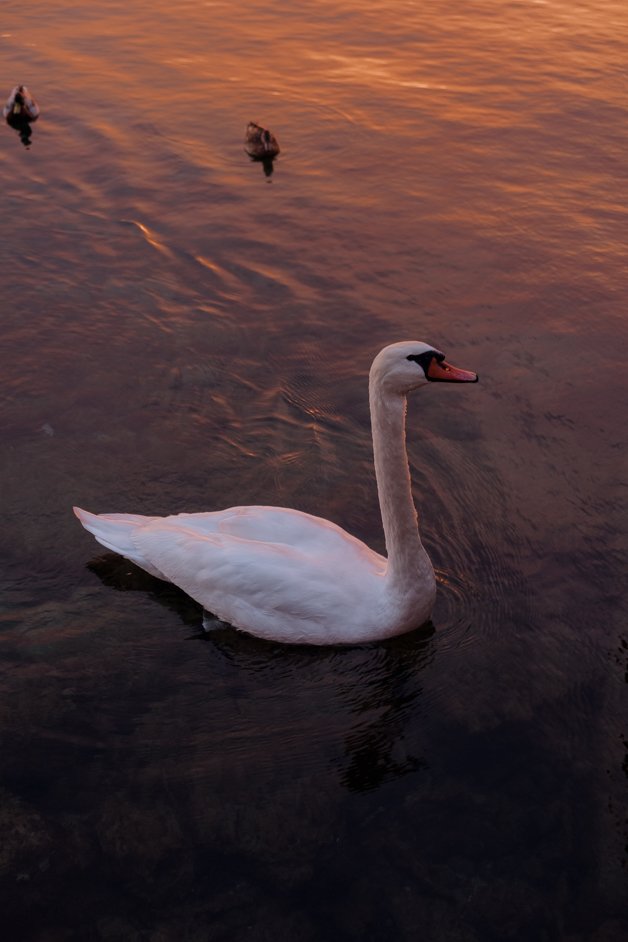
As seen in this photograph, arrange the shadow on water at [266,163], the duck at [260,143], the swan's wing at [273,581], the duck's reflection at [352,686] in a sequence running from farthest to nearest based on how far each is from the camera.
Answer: the shadow on water at [266,163] → the duck at [260,143] → the swan's wing at [273,581] → the duck's reflection at [352,686]

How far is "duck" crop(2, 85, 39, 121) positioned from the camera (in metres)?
14.3

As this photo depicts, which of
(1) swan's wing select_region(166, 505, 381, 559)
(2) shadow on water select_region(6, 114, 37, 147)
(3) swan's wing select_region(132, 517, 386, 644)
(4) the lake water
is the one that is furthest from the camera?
(2) shadow on water select_region(6, 114, 37, 147)

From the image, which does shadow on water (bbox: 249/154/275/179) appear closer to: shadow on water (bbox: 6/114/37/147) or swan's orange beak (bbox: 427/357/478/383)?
shadow on water (bbox: 6/114/37/147)

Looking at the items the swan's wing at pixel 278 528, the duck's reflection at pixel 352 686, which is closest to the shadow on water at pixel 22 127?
the swan's wing at pixel 278 528

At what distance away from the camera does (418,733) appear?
6.39 m

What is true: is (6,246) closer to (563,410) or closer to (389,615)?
(563,410)

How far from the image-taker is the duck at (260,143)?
13.5m

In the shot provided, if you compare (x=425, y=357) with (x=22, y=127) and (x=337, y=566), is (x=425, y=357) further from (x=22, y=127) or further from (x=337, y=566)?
(x=22, y=127)

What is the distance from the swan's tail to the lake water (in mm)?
276

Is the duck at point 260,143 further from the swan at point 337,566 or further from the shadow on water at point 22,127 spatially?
the swan at point 337,566

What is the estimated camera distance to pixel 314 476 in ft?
28.1

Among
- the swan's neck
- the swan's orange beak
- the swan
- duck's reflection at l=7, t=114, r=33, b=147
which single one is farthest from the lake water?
the swan's orange beak

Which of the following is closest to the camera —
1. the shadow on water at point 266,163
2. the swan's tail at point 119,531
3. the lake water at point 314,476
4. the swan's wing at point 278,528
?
the lake water at point 314,476

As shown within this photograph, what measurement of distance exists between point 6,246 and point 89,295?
1524 millimetres
